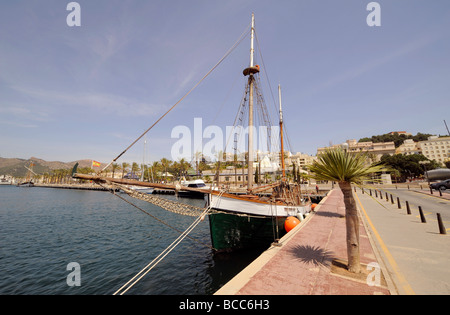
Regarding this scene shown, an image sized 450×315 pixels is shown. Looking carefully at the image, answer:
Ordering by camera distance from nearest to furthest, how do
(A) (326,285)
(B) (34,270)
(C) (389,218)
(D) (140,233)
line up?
(A) (326,285)
(B) (34,270)
(C) (389,218)
(D) (140,233)

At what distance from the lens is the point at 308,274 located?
4898 mm

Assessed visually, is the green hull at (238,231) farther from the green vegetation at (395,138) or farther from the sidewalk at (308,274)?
the green vegetation at (395,138)

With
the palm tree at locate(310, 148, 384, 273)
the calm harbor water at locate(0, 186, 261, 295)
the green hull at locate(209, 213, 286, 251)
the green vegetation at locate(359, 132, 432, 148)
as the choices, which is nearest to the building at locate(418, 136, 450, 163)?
the green vegetation at locate(359, 132, 432, 148)

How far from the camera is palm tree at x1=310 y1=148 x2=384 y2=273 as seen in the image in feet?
16.3

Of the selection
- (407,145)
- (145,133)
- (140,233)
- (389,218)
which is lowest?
(140,233)

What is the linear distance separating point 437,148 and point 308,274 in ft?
553

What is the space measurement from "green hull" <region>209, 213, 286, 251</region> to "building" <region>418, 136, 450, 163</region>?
156011mm

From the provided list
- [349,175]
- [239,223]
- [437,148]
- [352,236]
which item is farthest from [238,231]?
[437,148]

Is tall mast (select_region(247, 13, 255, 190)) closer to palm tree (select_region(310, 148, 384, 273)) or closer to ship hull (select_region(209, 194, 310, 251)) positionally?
ship hull (select_region(209, 194, 310, 251))
